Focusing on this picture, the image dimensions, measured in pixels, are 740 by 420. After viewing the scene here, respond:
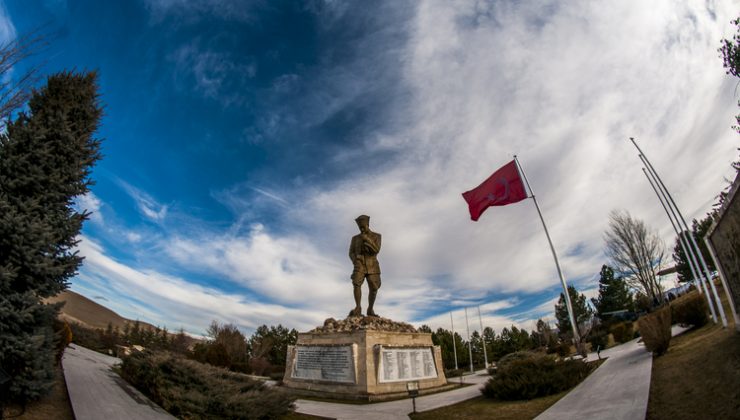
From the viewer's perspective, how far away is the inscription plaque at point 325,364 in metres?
11.8

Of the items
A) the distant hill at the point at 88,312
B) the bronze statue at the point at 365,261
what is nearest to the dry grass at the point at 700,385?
the bronze statue at the point at 365,261

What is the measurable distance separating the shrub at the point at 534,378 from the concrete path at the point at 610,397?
0.60 meters

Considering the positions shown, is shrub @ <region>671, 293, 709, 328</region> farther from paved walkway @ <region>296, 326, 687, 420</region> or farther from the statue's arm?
the statue's arm

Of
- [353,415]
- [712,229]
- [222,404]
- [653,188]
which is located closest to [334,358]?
[353,415]

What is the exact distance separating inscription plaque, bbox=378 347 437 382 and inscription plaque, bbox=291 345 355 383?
46.1 inches

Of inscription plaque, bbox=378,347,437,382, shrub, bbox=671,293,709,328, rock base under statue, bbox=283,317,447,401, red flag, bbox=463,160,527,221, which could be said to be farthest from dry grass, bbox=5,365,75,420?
shrub, bbox=671,293,709,328

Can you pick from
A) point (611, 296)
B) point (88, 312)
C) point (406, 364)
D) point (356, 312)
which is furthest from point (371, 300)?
point (88, 312)

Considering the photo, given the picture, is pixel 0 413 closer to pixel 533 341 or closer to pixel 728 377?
pixel 728 377

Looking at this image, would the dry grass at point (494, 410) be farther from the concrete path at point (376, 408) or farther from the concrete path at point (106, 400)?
the concrete path at point (106, 400)

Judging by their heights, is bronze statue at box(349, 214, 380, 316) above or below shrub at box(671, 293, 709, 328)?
above

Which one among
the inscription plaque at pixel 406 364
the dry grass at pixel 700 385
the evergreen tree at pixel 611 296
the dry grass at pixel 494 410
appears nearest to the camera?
the dry grass at pixel 700 385

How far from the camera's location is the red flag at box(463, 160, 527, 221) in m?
14.1

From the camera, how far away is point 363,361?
11484 millimetres

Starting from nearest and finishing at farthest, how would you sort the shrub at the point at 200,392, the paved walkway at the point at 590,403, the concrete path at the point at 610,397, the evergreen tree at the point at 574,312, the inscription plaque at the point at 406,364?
the concrete path at the point at 610,397, the paved walkway at the point at 590,403, the shrub at the point at 200,392, the inscription plaque at the point at 406,364, the evergreen tree at the point at 574,312
